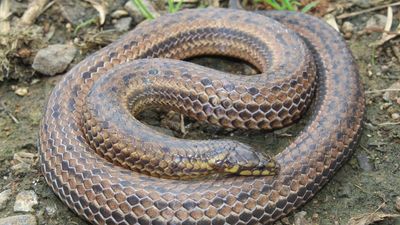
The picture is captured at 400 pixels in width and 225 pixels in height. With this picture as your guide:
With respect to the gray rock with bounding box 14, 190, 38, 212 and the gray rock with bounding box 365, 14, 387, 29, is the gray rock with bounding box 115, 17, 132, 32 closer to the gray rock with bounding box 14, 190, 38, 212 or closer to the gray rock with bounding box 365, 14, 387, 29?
the gray rock with bounding box 14, 190, 38, 212

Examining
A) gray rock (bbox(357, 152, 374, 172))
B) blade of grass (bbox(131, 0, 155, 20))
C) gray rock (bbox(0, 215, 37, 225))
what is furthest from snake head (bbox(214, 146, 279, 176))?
blade of grass (bbox(131, 0, 155, 20))

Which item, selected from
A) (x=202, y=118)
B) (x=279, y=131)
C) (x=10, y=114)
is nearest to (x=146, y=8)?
(x=202, y=118)

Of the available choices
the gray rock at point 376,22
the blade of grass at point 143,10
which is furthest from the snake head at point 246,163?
the gray rock at point 376,22

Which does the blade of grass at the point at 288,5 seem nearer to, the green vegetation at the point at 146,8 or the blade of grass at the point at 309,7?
the blade of grass at the point at 309,7

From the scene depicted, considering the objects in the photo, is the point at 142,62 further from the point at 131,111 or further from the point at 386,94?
the point at 386,94

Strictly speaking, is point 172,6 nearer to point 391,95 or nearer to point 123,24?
point 123,24

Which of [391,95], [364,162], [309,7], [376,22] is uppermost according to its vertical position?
[309,7]
